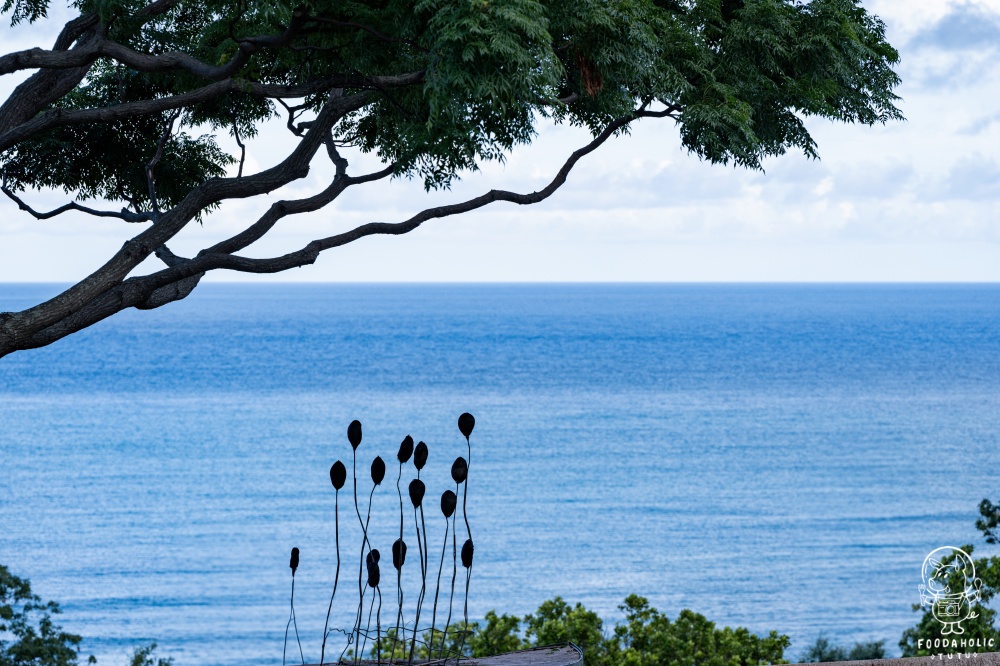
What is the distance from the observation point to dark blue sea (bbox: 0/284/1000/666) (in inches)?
789

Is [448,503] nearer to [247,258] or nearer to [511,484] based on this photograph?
[247,258]

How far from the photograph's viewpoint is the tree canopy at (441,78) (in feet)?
16.1

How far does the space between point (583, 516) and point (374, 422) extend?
55.0ft

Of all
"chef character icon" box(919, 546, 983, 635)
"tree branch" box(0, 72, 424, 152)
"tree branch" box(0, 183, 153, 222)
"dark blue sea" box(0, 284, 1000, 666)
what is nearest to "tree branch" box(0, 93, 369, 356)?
"tree branch" box(0, 72, 424, 152)

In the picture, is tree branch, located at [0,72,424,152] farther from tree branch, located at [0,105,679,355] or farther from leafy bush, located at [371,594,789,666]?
leafy bush, located at [371,594,789,666]

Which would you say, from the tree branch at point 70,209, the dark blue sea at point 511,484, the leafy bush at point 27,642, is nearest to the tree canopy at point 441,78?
the tree branch at point 70,209

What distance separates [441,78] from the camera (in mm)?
4801

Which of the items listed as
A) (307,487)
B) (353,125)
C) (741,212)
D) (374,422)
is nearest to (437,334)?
(741,212)

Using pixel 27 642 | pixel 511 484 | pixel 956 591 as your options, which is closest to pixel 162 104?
pixel 27 642

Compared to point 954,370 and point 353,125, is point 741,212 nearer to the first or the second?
point 954,370

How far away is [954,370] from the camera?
62938 mm

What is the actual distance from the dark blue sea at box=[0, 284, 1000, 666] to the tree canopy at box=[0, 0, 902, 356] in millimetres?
11859

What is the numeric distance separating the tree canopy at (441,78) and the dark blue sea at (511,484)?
11859 mm

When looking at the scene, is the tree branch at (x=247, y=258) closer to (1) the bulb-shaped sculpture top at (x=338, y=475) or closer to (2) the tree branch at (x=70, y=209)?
(2) the tree branch at (x=70, y=209)
